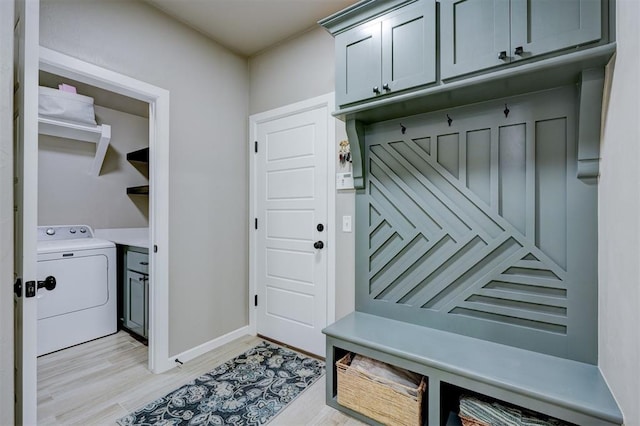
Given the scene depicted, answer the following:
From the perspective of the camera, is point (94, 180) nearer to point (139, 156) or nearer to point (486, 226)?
point (139, 156)

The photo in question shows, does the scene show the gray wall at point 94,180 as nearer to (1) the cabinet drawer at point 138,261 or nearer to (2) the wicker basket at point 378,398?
(1) the cabinet drawer at point 138,261

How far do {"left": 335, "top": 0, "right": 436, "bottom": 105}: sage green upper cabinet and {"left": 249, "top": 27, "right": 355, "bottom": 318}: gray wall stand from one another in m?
0.52

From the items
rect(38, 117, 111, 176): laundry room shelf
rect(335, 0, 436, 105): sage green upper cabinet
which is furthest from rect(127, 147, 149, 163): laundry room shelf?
rect(335, 0, 436, 105): sage green upper cabinet

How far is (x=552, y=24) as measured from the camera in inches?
51.4

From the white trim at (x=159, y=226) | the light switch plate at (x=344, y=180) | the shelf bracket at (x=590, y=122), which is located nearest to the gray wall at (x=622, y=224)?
the shelf bracket at (x=590, y=122)

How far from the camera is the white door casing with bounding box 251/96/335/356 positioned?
2.50 meters

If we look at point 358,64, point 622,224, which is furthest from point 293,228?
point 622,224

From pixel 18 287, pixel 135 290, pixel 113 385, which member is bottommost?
pixel 113 385

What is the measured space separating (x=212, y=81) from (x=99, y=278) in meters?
2.21

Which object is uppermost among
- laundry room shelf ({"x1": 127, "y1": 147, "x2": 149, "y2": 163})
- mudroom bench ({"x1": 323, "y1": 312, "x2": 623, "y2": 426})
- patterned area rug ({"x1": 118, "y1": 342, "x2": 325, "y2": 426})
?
laundry room shelf ({"x1": 127, "y1": 147, "x2": 149, "y2": 163})

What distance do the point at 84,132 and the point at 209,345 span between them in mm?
2633

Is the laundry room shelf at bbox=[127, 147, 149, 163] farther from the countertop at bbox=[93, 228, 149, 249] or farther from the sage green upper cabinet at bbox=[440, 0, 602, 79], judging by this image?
the sage green upper cabinet at bbox=[440, 0, 602, 79]

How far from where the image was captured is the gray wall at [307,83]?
7.78 ft

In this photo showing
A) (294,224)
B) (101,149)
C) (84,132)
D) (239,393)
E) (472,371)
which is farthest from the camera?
(101,149)
